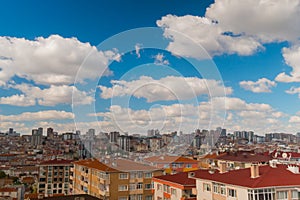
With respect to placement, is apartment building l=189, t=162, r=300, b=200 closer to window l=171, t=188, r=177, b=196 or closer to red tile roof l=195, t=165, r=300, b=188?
red tile roof l=195, t=165, r=300, b=188

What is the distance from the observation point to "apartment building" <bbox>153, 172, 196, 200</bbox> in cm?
961

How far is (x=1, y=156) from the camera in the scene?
134ft

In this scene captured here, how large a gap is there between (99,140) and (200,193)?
151 inches

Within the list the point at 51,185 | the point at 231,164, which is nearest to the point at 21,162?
the point at 51,185

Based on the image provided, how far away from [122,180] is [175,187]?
3.76m

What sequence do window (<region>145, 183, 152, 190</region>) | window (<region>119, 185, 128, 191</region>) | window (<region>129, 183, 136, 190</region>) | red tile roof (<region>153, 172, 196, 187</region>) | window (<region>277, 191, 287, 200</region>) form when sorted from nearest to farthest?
window (<region>277, 191, 287, 200</region>), red tile roof (<region>153, 172, 196, 187</region>), window (<region>119, 185, 128, 191</region>), window (<region>129, 183, 136, 190</region>), window (<region>145, 183, 152, 190</region>)

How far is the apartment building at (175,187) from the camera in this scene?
961cm

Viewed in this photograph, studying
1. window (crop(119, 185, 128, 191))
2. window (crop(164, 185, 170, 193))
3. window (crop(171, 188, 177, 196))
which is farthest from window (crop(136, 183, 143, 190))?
window (crop(171, 188, 177, 196))

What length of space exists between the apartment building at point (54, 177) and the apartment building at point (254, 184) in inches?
553

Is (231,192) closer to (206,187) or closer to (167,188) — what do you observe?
(206,187)

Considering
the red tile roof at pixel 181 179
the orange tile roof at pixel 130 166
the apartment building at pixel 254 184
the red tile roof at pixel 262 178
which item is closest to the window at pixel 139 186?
the orange tile roof at pixel 130 166

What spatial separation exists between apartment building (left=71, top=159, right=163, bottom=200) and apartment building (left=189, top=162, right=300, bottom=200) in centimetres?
470

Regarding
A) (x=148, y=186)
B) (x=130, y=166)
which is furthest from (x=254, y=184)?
(x=130, y=166)

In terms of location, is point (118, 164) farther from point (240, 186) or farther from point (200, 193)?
point (240, 186)
